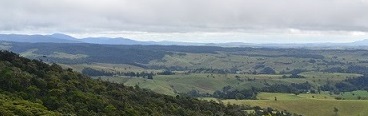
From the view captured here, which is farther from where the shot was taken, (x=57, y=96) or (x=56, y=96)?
(x=57, y=96)

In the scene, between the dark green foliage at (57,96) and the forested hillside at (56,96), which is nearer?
the forested hillside at (56,96)

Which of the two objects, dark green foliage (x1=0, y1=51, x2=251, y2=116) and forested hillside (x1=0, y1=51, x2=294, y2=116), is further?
dark green foliage (x1=0, y1=51, x2=251, y2=116)

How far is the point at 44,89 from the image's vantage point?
10206 centimetres

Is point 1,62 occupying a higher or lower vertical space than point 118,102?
higher

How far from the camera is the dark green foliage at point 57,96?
86688 mm

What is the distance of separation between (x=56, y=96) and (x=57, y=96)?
0.69 feet

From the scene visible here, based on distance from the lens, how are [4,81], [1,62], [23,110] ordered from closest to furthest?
[23,110] → [4,81] → [1,62]

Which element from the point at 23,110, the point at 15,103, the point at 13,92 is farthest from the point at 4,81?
the point at 23,110

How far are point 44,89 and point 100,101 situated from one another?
11879mm

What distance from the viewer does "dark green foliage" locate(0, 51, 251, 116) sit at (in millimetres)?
86688

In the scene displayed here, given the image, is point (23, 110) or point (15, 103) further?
point (15, 103)

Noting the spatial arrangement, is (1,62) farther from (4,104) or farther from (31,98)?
(4,104)

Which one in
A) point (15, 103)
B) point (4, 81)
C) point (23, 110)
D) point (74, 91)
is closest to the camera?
point (23, 110)

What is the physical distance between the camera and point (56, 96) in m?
98.0
